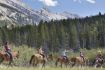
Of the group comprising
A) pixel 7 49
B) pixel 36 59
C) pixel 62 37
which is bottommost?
pixel 36 59

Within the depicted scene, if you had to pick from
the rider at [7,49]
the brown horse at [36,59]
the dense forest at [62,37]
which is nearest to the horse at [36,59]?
the brown horse at [36,59]

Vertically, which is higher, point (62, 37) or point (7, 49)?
point (62, 37)

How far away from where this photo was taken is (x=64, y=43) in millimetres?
179250

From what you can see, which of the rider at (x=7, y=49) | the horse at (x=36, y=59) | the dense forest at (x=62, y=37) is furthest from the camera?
the dense forest at (x=62, y=37)

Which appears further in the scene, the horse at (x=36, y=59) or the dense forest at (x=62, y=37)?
the dense forest at (x=62, y=37)

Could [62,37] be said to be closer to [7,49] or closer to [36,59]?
[36,59]

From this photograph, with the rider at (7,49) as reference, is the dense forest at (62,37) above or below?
above

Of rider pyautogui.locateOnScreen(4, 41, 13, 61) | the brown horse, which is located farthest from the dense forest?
rider pyautogui.locateOnScreen(4, 41, 13, 61)

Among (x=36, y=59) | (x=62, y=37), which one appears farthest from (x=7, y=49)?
(x=62, y=37)

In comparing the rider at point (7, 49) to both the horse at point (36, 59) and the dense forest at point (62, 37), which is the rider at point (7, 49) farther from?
the dense forest at point (62, 37)

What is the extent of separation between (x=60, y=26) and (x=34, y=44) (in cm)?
2641

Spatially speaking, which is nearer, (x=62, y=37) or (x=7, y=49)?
(x=7, y=49)

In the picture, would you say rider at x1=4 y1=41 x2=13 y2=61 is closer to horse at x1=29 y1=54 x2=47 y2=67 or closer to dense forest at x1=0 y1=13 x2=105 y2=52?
horse at x1=29 y1=54 x2=47 y2=67

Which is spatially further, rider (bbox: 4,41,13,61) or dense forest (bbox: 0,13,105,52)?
dense forest (bbox: 0,13,105,52)
